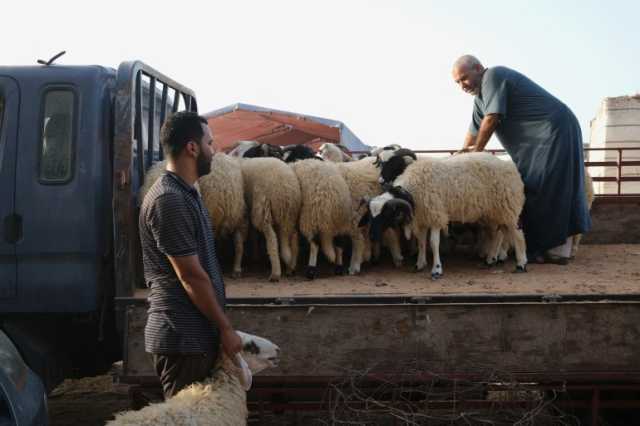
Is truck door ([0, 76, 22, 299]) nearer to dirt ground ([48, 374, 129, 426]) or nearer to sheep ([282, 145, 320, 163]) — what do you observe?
dirt ground ([48, 374, 129, 426])

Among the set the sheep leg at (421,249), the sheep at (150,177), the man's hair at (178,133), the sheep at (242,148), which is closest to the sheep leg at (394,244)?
the sheep leg at (421,249)

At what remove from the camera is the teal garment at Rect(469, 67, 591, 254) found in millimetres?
6105

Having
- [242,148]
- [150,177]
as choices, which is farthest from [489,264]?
[150,177]

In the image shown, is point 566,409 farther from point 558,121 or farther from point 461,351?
point 558,121

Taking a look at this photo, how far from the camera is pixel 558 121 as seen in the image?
620cm

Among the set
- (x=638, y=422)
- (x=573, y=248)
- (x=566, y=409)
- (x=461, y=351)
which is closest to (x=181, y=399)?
(x=461, y=351)

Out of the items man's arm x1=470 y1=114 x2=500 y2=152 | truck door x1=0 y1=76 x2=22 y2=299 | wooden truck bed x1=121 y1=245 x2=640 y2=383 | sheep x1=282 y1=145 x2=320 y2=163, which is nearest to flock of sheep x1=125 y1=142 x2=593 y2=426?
man's arm x1=470 y1=114 x2=500 y2=152

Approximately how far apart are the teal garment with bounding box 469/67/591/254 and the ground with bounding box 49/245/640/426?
0.39m

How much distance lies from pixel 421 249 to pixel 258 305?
260 cm

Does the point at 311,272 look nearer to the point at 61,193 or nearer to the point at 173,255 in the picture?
the point at 61,193

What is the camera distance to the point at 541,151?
626 centimetres

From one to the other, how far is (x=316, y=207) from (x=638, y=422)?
318cm

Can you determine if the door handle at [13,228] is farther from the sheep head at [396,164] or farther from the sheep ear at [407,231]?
the sheep head at [396,164]

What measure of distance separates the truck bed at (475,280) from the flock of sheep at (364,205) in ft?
0.63
